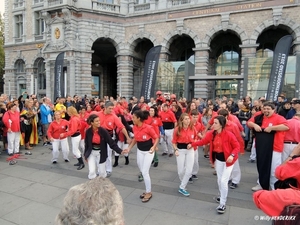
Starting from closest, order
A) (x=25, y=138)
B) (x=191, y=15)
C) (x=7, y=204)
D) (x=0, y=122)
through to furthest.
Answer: (x=7, y=204) < (x=0, y=122) < (x=25, y=138) < (x=191, y=15)

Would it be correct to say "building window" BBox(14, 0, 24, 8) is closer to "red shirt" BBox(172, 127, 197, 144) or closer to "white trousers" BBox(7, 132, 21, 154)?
"white trousers" BBox(7, 132, 21, 154)

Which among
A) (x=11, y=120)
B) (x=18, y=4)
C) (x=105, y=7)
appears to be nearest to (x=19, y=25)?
(x=18, y=4)

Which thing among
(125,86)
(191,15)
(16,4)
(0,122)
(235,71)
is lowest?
(0,122)

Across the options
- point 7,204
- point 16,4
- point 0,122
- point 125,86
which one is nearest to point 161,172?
point 7,204

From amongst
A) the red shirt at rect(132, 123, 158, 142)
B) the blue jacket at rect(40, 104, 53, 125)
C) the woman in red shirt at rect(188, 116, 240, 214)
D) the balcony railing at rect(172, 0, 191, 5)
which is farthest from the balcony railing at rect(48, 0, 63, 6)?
the woman in red shirt at rect(188, 116, 240, 214)

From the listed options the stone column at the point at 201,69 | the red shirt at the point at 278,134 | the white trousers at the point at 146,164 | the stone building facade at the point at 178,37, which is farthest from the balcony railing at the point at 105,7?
the red shirt at the point at 278,134

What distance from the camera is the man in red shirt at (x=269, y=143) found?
→ 4688mm

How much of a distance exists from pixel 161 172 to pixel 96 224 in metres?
5.42

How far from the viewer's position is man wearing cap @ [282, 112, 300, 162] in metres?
4.88

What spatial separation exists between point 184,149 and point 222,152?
89cm

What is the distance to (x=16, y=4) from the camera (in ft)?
96.7

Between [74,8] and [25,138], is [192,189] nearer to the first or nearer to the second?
[25,138]

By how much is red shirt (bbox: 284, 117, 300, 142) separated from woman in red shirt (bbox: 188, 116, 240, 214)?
1.67 m

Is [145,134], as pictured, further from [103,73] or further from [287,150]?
[103,73]
